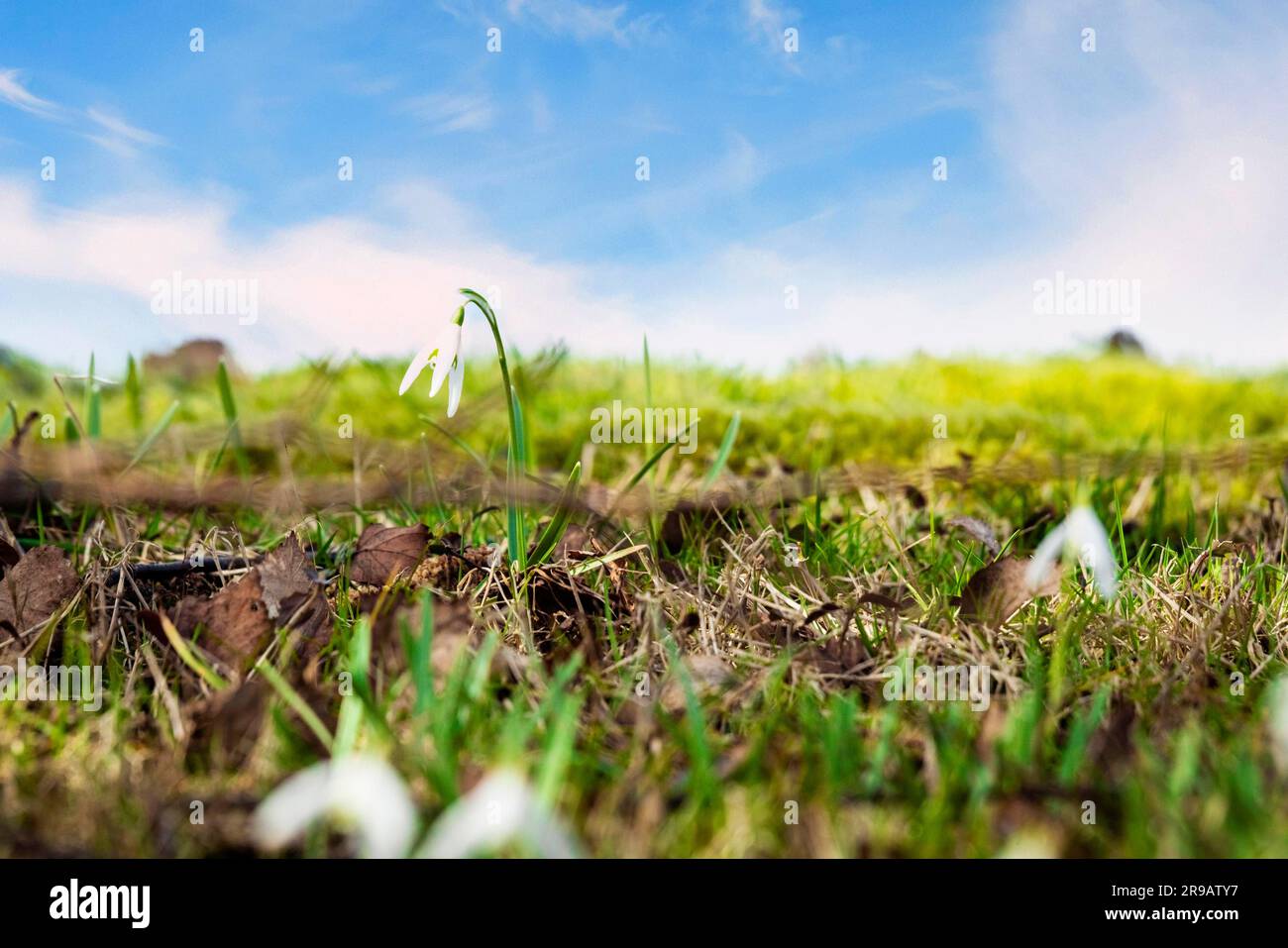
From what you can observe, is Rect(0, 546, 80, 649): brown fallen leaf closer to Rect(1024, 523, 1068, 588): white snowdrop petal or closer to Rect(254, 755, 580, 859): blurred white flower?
Rect(254, 755, 580, 859): blurred white flower

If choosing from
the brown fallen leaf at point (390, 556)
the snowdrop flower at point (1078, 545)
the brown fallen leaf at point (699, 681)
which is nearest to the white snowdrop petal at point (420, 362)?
the brown fallen leaf at point (390, 556)

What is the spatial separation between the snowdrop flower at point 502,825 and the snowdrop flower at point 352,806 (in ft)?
0.15

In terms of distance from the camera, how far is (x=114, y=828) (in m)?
1.06

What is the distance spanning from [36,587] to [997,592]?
5.04 feet

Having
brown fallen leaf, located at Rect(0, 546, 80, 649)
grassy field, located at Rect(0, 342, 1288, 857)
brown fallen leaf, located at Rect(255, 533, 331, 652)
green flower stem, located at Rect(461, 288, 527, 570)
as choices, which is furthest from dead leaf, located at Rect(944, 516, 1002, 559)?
brown fallen leaf, located at Rect(0, 546, 80, 649)

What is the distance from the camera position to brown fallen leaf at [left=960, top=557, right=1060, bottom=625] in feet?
5.48

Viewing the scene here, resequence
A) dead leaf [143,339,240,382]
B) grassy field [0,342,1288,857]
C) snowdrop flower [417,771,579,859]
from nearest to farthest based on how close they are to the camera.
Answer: snowdrop flower [417,771,579,859] → grassy field [0,342,1288,857] → dead leaf [143,339,240,382]

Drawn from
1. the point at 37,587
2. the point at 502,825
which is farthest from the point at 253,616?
the point at 502,825

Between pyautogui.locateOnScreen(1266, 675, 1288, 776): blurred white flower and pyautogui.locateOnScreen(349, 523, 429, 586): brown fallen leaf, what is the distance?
1.25m

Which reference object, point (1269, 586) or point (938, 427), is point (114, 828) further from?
point (938, 427)

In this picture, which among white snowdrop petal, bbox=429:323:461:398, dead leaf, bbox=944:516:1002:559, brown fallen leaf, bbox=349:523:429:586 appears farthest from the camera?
dead leaf, bbox=944:516:1002:559

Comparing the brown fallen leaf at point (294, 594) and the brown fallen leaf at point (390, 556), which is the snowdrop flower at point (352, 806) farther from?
the brown fallen leaf at point (390, 556)

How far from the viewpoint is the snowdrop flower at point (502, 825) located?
911 millimetres
